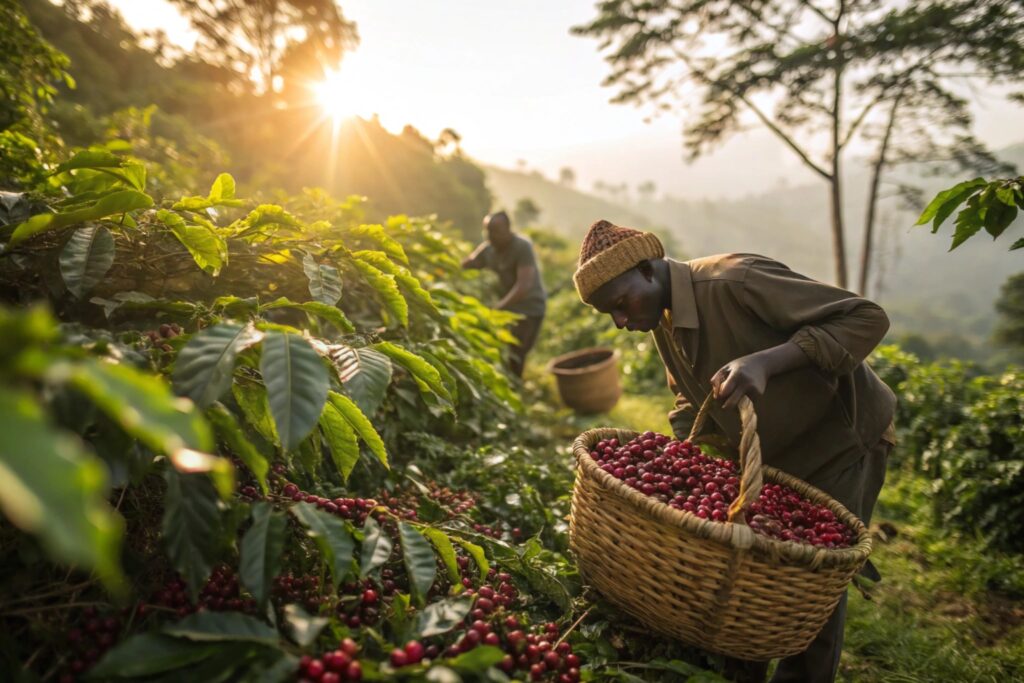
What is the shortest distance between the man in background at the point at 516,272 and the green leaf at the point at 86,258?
3.79 metres

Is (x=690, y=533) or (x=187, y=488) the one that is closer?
(x=187, y=488)

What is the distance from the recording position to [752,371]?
1.50 metres

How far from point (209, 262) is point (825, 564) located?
72.3 inches

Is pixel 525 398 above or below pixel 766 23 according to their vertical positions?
below

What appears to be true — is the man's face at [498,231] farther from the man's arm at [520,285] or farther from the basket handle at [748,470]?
the basket handle at [748,470]

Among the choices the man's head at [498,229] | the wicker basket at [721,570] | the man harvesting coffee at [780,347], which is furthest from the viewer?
the man's head at [498,229]

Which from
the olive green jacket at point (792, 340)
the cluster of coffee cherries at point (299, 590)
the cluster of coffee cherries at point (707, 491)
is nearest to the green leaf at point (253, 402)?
the cluster of coffee cherries at point (299, 590)

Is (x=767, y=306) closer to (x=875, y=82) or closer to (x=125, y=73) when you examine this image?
(x=875, y=82)

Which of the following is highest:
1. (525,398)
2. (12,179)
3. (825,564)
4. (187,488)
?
(12,179)

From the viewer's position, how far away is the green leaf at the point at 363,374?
110cm

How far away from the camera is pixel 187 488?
0.97m

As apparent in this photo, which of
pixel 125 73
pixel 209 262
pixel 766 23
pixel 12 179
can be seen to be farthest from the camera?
pixel 125 73

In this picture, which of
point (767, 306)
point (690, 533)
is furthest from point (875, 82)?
point (690, 533)

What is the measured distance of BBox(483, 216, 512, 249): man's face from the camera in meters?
5.17
